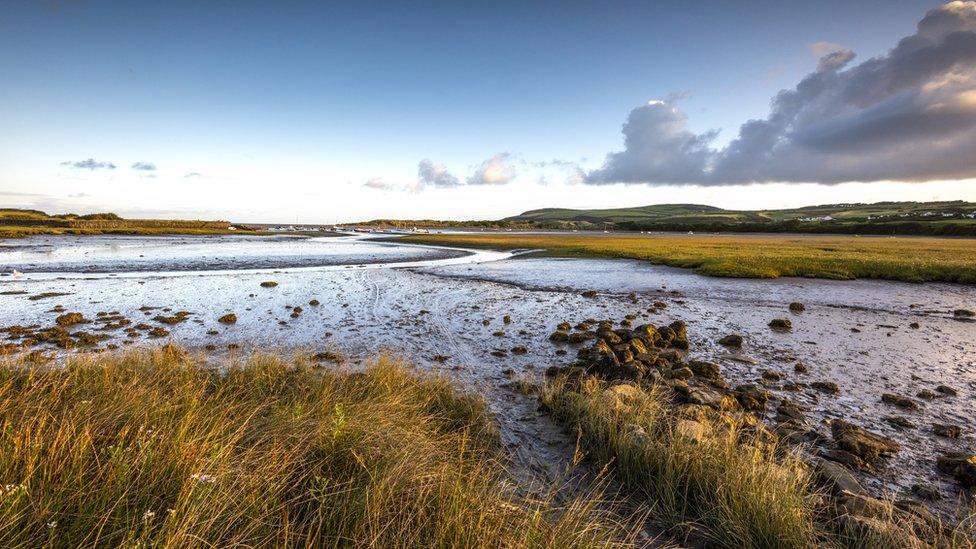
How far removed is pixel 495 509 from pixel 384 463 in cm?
143

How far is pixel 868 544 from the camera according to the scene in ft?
14.1

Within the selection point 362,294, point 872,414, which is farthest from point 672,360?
point 362,294

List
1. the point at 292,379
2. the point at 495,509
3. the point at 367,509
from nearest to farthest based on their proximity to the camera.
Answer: the point at 367,509 → the point at 495,509 → the point at 292,379

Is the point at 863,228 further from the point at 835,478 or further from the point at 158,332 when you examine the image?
the point at 158,332

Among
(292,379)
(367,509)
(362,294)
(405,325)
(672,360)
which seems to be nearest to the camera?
(367,509)

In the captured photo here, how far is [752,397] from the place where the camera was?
8836 millimetres

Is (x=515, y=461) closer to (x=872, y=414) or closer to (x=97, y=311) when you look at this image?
(x=872, y=414)

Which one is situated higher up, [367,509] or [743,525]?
[367,509]

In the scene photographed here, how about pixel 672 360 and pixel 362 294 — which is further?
pixel 362 294

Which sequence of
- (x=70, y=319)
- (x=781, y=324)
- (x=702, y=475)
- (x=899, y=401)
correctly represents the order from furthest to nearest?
(x=781, y=324) → (x=70, y=319) → (x=899, y=401) → (x=702, y=475)

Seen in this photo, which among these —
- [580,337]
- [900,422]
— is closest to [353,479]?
[900,422]

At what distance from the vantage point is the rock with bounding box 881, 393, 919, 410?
8781mm

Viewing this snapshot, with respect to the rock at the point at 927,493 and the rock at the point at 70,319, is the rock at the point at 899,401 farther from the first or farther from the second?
the rock at the point at 70,319

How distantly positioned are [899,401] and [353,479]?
11.2 m
